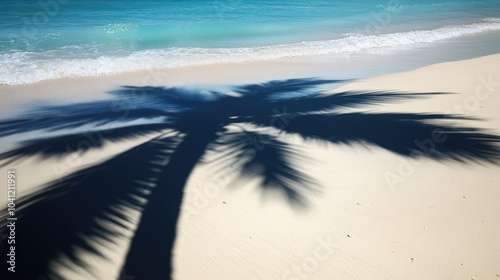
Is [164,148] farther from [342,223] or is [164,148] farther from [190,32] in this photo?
[190,32]

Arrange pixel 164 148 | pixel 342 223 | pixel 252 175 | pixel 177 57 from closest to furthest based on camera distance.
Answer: pixel 342 223 < pixel 252 175 < pixel 164 148 < pixel 177 57

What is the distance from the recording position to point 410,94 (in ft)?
24.5

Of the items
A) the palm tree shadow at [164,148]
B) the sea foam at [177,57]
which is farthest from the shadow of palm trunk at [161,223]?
the sea foam at [177,57]

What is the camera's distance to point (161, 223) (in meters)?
3.50

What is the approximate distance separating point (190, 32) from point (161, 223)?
1773cm

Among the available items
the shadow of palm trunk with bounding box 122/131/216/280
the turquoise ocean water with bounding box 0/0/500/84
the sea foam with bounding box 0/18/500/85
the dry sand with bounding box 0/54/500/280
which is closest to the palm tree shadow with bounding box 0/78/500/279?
the shadow of palm trunk with bounding box 122/131/216/280

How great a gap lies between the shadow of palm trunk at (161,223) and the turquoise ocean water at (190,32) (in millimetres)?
7626

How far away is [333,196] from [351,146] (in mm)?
1372

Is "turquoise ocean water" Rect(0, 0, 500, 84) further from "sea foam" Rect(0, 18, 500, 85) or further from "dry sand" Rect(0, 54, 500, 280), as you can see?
"dry sand" Rect(0, 54, 500, 280)

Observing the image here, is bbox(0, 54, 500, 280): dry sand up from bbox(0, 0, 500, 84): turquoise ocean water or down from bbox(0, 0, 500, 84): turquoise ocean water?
down

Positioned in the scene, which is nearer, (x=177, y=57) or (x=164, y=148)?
(x=164, y=148)

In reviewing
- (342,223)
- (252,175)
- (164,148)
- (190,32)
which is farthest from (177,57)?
(342,223)

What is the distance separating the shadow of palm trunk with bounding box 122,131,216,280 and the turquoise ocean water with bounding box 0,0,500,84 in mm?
7626

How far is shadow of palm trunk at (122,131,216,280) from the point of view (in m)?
2.96
